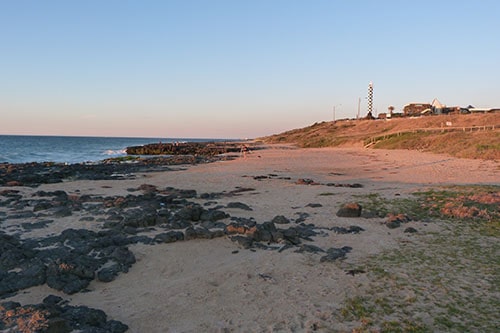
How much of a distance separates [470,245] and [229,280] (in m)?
6.17

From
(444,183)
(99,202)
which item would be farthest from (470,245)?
(99,202)

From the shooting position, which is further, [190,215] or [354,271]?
[190,215]

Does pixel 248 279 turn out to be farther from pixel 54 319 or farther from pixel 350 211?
pixel 350 211

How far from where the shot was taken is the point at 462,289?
6.91 metres

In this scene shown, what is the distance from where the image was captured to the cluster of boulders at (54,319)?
5.44m

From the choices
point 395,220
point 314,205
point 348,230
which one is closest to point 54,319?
point 348,230

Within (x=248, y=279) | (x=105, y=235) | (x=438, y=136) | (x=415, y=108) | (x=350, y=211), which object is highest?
(x=415, y=108)

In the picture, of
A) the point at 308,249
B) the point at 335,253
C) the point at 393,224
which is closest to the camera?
the point at 335,253

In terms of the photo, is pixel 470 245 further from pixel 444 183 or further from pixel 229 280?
pixel 444 183

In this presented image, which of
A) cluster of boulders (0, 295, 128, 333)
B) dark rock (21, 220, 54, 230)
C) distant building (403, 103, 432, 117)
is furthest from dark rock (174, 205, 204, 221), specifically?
distant building (403, 103, 432, 117)

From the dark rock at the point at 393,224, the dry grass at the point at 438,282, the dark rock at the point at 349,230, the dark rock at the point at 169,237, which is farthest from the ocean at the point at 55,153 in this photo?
the dry grass at the point at 438,282

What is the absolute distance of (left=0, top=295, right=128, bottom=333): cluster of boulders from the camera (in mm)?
5438

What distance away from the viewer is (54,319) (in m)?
5.54

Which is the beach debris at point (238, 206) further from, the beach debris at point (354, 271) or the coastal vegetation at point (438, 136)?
the coastal vegetation at point (438, 136)
